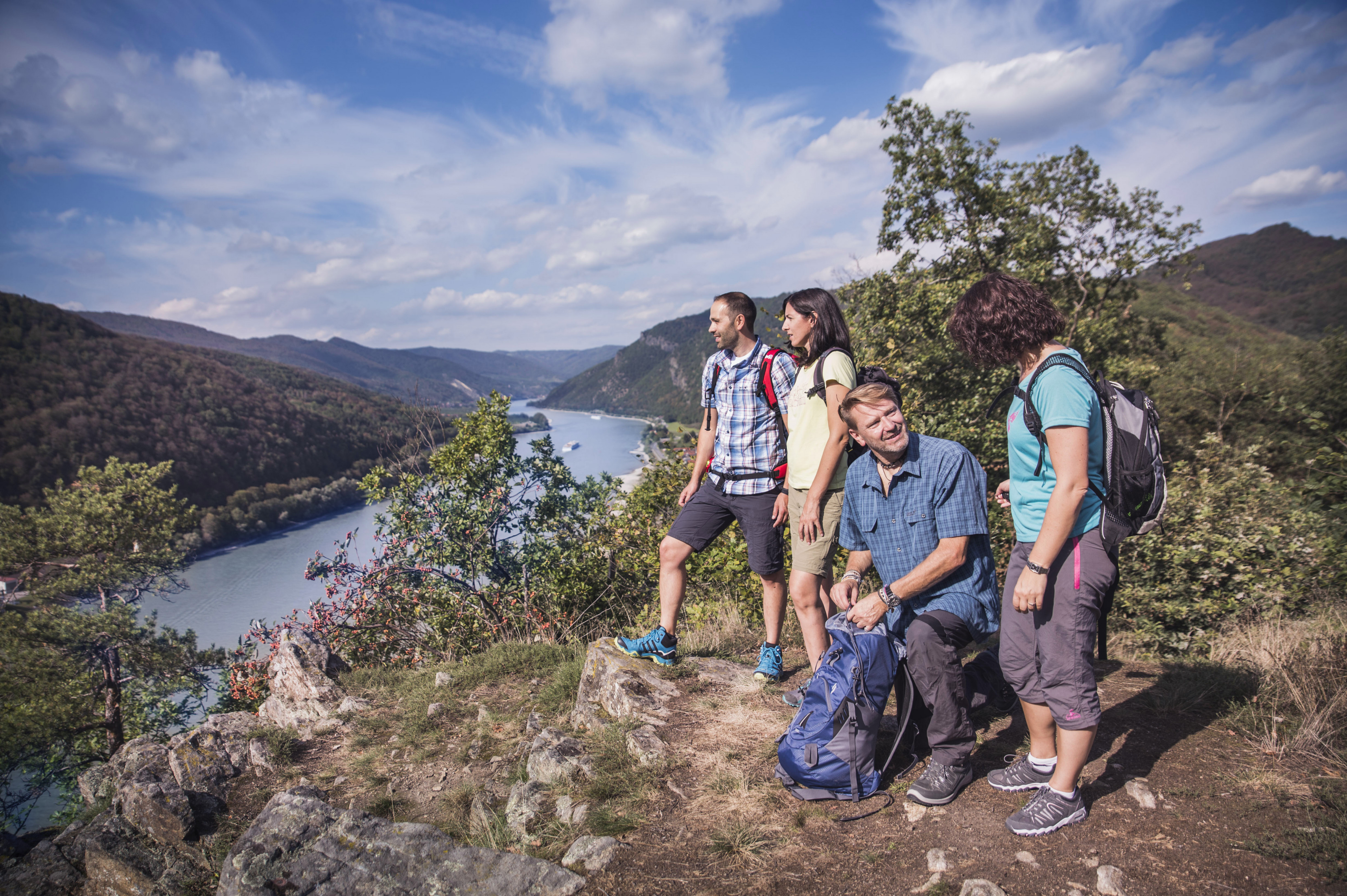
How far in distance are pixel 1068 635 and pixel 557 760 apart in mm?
2246

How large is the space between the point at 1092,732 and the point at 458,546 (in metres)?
5.38

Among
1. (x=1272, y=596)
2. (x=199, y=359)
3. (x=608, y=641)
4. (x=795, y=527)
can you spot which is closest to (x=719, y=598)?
(x=608, y=641)

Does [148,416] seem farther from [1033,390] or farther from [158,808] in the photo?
[1033,390]

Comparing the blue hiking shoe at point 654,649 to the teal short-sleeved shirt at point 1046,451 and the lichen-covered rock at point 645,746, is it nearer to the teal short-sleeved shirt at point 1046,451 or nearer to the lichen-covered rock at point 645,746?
the lichen-covered rock at point 645,746

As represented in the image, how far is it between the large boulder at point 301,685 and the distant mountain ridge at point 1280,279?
3218 inches

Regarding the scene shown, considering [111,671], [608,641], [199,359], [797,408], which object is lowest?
[111,671]

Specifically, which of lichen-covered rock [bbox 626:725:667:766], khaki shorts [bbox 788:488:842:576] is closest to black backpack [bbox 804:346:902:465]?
khaki shorts [bbox 788:488:842:576]

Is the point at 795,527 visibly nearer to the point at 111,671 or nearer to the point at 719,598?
the point at 719,598

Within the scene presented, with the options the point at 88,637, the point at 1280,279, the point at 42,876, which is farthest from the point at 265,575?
the point at 1280,279

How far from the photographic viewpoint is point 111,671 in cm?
1538

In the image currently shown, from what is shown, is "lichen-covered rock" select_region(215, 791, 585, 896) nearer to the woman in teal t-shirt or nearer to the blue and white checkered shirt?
the woman in teal t-shirt

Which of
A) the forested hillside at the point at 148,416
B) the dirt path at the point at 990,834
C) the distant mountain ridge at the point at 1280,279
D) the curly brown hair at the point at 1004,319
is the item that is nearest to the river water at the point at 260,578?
the forested hillside at the point at 148,416

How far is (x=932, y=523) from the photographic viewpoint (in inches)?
94.9

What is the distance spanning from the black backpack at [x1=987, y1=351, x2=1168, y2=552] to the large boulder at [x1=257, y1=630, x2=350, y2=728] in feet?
14.9
